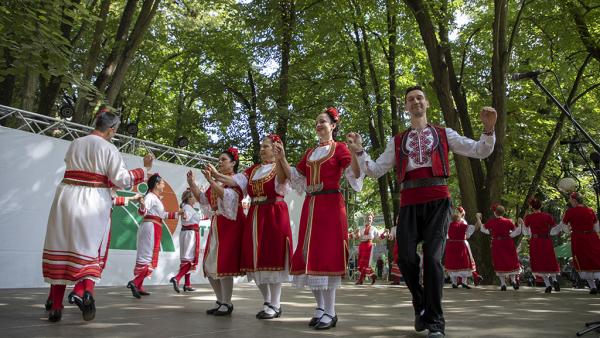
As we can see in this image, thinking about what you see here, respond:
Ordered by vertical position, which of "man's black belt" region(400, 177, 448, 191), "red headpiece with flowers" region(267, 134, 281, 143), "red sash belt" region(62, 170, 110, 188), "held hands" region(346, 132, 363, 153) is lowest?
"man's black belt" region(400, 177, 448, 191)

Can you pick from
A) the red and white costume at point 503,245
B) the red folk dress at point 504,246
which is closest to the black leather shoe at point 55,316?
the red and white costume at point 503,245

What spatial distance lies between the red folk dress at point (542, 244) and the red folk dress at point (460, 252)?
1485 mm

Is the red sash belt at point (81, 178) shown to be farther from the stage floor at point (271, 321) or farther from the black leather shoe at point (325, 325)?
the black leather shoe at point (325, 325)

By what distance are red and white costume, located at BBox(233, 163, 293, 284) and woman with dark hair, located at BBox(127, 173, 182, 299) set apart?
3226mm

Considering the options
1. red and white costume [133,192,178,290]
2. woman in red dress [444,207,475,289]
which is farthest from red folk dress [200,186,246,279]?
woman in red dress [444,207,475,289]

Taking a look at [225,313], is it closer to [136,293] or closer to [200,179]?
[136,293]

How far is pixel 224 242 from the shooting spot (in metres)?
5.41

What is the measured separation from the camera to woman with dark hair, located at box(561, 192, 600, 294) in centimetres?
1025

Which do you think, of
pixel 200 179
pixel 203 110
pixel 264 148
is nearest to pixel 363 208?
pixel 203 110

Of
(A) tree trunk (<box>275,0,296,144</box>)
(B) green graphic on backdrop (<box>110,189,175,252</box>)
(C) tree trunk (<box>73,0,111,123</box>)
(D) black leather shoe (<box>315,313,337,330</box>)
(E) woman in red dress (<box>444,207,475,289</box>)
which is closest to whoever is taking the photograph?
(D) black leather shoe (<box>315,313,337,330</box>)

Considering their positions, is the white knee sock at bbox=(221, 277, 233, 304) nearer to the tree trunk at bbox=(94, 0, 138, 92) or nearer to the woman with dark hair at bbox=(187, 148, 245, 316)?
the woman with dark hair at bbox=(187, 148, 245, 316)

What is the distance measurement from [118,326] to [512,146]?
1541 cm

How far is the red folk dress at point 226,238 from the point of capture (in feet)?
17.3

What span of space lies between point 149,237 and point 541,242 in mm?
8016
